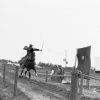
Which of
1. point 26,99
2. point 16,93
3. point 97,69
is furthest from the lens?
point 97,69

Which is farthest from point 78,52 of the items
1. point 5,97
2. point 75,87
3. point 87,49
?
point 75,87

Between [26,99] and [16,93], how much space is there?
4.93 feet

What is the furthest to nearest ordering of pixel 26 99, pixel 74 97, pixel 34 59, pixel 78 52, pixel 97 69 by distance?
pixel 97 69
pixel 34 59
pixel 78 52
pixel 26 99
pixel 74 97

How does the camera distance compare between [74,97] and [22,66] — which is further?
[22,66]

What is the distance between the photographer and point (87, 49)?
40.4 feet

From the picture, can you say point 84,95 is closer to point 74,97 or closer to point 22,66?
point 74,97

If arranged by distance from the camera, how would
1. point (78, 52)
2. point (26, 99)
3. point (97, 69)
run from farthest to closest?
1. point (97, 69)
2. point (78, 52)
3. point (26, 99)

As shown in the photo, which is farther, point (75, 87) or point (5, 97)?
point (5, 97)

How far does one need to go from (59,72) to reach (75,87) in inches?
607

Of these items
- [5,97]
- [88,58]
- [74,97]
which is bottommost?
[5,97]

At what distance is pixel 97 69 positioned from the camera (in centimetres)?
2039

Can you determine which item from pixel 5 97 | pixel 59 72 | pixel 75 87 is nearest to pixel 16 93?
pixel 5 97

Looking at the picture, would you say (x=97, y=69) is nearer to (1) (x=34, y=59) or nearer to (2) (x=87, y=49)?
(1) (x=34, y=59)

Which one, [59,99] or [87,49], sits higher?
[87,49]
